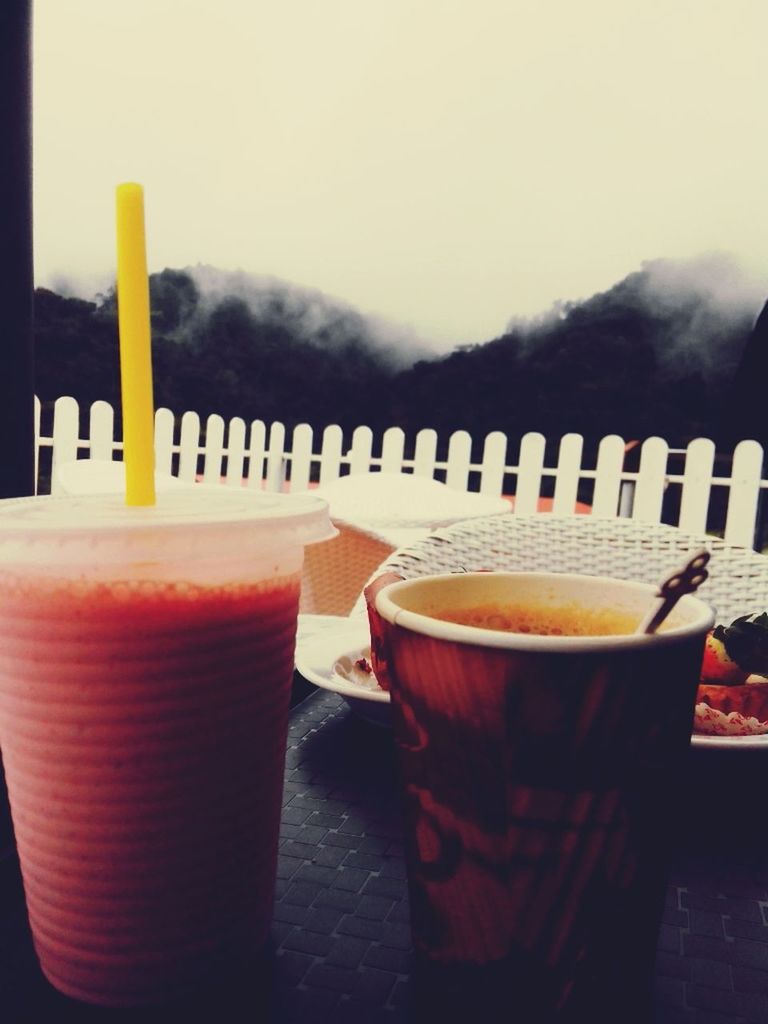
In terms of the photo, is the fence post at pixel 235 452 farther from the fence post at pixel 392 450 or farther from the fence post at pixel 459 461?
the fence post at pixel 459 461

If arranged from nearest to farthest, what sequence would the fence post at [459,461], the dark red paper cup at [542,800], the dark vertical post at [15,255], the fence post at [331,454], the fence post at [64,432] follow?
the dark red paper cup at [542,800]
the dark vertical post at [15,255]
the fence post at [459,461]
the fence post at [64,432]
the fence post at [331,454]

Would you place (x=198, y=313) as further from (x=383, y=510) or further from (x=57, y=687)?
(x=57, y=687)

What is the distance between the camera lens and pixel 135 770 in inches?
13.0

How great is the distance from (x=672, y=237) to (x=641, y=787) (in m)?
7.33

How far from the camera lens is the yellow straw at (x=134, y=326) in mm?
347

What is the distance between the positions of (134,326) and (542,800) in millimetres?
262

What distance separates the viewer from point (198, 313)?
8.29m

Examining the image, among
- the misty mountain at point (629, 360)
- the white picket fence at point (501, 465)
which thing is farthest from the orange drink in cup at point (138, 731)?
the misty mountain at point (629, 360)

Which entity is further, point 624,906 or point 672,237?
point 672,237

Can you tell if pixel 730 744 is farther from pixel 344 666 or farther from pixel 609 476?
pixel 609 476

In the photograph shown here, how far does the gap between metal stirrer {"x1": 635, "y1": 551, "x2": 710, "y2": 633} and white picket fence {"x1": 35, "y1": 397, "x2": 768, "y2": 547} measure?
160 inches

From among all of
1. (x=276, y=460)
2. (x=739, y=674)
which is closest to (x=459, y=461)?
(x=276, y=460)

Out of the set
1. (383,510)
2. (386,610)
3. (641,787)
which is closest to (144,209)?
(386,610)

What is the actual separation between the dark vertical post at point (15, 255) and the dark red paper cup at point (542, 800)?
27cm
